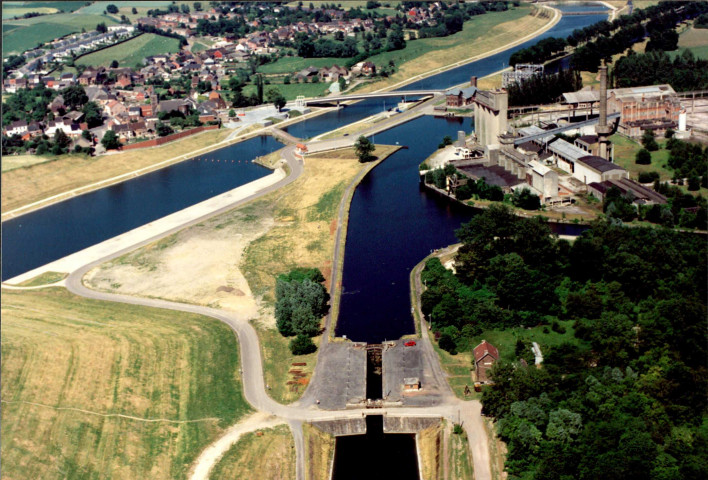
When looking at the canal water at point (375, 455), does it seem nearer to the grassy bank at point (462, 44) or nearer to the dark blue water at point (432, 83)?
the dark blue water at point (432, 83)

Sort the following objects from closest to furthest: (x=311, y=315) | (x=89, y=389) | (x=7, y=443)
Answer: (x=7, y=443)
(x=89, y=389)
(x=311, y=315)

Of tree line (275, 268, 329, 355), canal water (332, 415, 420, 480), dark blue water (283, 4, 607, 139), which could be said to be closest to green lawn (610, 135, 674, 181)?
tree line (275, 268, 329, 355)

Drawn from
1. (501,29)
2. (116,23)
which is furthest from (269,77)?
(116,23)

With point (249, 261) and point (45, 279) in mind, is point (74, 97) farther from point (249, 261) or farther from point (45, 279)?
point (249, 261)

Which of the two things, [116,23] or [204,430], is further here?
[116,23]

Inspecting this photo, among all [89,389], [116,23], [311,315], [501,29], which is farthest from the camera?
[116,23]

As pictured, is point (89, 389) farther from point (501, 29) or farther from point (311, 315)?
point (501, 29)

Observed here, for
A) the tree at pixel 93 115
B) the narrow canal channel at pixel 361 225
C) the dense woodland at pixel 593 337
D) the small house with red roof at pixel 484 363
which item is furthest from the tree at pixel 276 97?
the small house with red roof at pixel 484 363
